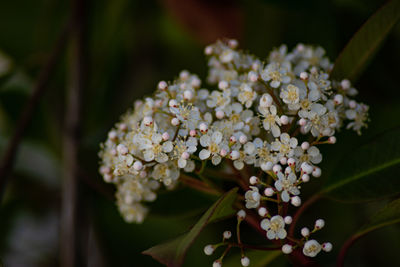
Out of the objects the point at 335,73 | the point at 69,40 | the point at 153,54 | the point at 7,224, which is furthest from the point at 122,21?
the point at 335,73

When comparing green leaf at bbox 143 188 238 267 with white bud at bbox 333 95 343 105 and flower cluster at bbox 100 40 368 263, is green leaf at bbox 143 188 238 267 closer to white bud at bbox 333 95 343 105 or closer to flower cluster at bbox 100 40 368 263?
flower cluster at bbox 100 40 368 263

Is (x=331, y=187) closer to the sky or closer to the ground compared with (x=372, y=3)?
closer to the ground

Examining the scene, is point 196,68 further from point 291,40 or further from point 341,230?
point 341,230

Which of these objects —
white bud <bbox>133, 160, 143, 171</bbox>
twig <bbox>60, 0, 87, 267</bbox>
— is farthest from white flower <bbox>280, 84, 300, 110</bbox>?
twig <bbox>60, 0, 87, 267</bbox>

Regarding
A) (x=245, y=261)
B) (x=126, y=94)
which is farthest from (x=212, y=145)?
(x=126, y=94)

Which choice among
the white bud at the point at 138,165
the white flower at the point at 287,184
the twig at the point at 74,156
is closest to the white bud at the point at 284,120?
the white flower at the point at 287,184

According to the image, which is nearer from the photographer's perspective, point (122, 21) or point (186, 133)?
point (186, 133)

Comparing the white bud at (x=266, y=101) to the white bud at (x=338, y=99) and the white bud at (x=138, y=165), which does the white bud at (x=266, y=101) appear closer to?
the white bud at (x=338, y=99)
